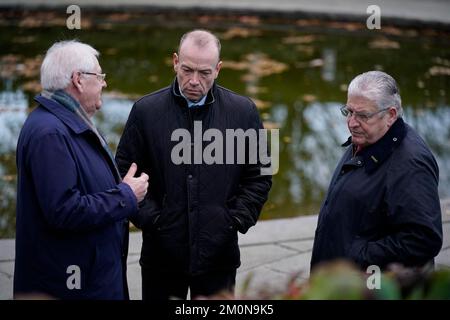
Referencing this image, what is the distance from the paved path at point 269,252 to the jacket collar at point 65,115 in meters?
2.20

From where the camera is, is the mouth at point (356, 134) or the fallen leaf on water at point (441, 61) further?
the fallen leaf on water at point (441, 61)

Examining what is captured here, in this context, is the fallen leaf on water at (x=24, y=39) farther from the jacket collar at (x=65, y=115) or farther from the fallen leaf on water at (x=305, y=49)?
the jacket collar at (x=65, y=115)

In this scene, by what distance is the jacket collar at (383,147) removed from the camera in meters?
3.70

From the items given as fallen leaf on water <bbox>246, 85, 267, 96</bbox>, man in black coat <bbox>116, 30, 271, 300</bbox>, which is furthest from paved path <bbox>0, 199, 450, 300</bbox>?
fallen leaf on water <bbox>246, 85, 267, 96</bbox>

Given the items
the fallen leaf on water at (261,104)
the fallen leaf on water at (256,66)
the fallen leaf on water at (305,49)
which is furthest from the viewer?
the fallen leaf on water at (305,49)

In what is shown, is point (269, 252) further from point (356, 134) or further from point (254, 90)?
point (254, 90)

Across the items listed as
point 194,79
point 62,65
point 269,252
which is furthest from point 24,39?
point 62,65

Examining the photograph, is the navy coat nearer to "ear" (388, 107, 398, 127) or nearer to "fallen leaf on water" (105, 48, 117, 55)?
"ear" (388, 107, 398, 127)

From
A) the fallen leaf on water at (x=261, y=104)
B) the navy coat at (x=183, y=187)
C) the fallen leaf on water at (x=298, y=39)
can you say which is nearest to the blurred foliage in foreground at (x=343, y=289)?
the navy coat at (x=183, y=187)

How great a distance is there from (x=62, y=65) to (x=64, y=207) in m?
0.67

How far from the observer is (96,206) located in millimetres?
3453

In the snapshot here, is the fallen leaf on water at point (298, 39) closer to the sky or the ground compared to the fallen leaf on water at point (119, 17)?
closer to the ground

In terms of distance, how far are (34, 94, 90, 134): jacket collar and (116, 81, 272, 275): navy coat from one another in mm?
649

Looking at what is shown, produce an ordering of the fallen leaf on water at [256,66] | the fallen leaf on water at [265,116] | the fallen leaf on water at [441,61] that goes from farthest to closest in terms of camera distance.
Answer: the fallen leaf on water at [441,61]
the fallen leaf on water at [256,66]
the fallen leaf on water at [265,116]
